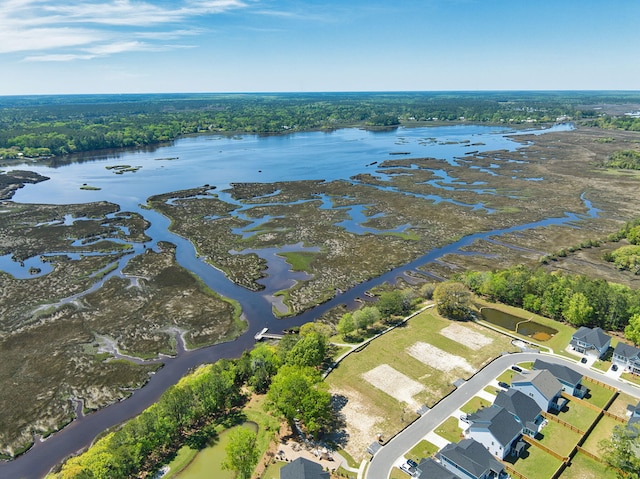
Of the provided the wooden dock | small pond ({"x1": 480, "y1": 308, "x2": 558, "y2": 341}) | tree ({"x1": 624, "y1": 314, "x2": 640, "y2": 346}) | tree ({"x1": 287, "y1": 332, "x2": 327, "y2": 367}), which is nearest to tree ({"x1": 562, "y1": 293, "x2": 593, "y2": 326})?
small pond ({"x1": 480, "y1": 308, "x2": 558, "y2": 341})

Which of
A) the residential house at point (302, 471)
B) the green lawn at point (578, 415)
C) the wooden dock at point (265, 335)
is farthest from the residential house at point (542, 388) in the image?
the wooden dock at point (265, 335)

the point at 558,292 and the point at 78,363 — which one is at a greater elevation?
the point at 558,292

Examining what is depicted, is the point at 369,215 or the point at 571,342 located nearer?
the point at 571,342

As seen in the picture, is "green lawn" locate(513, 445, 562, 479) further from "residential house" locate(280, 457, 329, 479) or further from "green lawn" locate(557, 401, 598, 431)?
"residential house" locate(280, 457, 329, 479)

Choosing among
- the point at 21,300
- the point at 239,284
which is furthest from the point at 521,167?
the point at 21,300

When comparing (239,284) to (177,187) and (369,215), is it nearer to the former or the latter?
(369,215)

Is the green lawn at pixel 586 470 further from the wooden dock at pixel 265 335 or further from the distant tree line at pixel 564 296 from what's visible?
the wooden dock at pixel 265 335

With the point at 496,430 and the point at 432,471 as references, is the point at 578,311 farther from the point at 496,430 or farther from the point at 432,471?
the point at 432,471

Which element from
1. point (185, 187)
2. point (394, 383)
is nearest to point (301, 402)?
point (394, 383)
